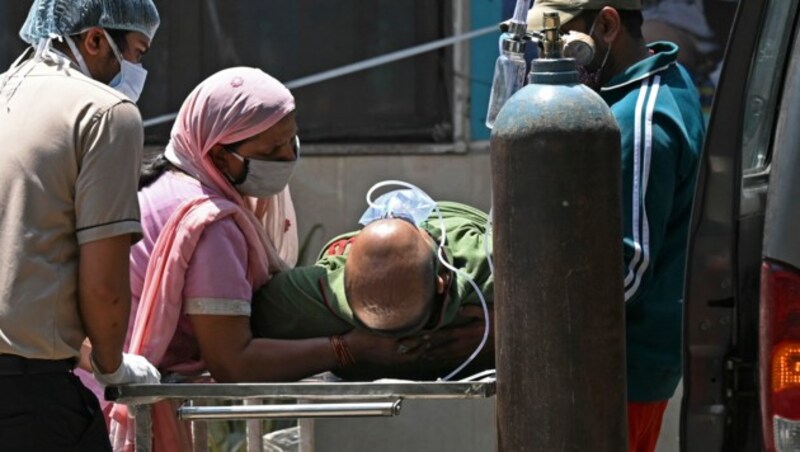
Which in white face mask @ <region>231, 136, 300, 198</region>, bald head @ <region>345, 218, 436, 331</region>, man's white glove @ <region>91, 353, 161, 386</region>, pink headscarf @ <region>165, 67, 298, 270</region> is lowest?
man's white glove @ <region>91, 353, 161, 386</region>

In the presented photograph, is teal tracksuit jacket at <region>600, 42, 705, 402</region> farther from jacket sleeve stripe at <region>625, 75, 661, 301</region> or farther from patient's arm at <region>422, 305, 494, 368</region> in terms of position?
patient's arm at <region>422, 305, 494, 368</region>

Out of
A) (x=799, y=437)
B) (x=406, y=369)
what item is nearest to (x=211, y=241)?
(x=406, y=369)

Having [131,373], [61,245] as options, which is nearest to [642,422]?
[131,373]

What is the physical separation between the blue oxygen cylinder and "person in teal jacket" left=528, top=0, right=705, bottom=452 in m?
0.34

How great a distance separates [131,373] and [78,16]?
766 millimetres

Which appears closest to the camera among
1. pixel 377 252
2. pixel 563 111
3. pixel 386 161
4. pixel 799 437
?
pixel 799 437

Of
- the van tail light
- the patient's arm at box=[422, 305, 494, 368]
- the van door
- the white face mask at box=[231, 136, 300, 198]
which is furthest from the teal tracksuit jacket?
the white face mask at box=[231, 136, 300, 198]

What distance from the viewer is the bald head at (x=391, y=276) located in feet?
11.0

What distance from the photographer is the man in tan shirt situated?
119 inches

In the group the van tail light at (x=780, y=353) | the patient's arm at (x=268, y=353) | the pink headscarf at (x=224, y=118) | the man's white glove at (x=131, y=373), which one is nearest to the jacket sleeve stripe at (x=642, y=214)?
the patient's arm at (x=268, y=353)

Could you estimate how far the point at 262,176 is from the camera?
11.9 feet

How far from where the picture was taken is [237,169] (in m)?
3.64

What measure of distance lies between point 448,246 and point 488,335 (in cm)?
26

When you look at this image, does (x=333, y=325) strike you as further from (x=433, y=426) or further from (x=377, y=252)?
(x=433, y=426)
